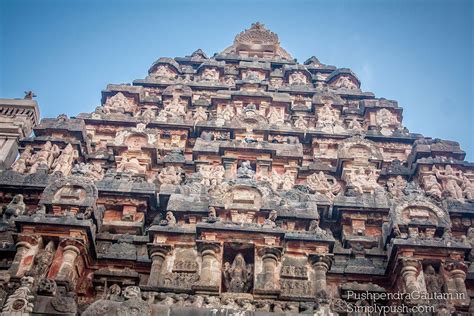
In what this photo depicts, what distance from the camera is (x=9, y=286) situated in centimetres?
1366

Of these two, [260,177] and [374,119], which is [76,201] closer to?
[260,177]

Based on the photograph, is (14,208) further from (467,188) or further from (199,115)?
(467,188)

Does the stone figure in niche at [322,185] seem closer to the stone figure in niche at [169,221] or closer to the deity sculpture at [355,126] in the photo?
the deity sculpture at [355,126]

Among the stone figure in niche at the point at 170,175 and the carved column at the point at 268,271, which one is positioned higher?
the stone figure in niche at the point at 170,175

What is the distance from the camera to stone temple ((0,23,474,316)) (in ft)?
46.9

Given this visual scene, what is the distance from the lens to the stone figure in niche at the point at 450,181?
65.3 ft

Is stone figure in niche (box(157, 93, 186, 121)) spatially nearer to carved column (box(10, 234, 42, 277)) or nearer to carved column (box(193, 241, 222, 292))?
carved column (box(10, 234, 42, 277))

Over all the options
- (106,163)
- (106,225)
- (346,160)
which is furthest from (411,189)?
(106,163)

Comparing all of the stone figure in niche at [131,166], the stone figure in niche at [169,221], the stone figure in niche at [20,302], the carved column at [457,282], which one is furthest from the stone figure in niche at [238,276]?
the stone figure in niche at [131,166]

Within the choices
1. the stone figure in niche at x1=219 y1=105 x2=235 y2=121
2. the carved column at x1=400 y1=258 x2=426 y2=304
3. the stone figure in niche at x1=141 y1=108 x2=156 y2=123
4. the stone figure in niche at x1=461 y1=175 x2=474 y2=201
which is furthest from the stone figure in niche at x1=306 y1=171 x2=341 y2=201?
the stone figure in niche at x1=141 y1=108 x2=156 y2=123

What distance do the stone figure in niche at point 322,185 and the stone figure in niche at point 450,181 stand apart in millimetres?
3356

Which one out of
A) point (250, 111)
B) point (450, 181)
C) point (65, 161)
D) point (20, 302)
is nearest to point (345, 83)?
point (250, 111)

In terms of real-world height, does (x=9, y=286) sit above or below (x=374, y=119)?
below

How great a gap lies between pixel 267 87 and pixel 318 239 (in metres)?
12.6
